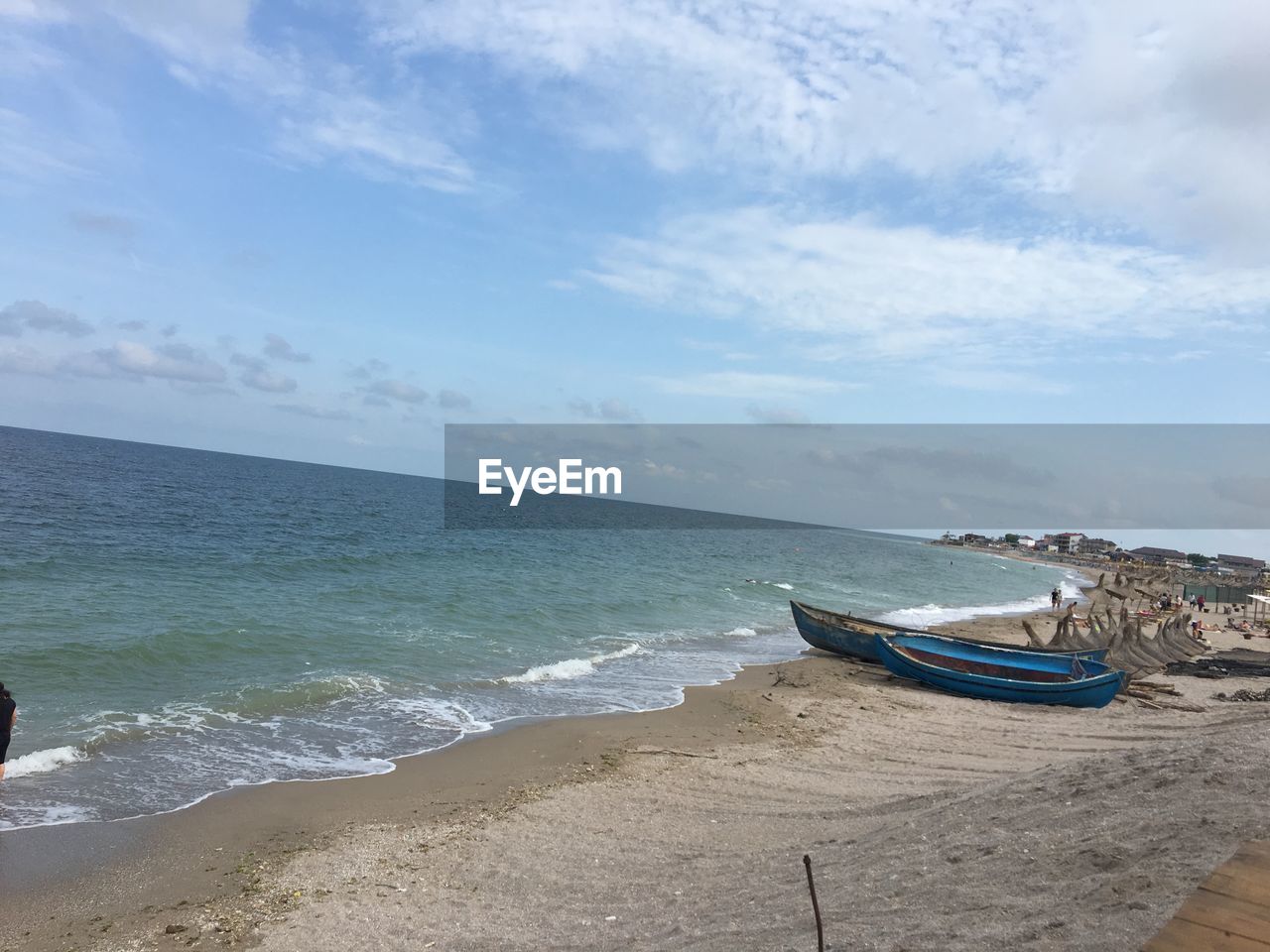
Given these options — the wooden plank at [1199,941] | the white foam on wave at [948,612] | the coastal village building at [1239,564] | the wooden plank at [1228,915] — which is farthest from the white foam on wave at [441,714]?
the coastal village building at [1239,564]

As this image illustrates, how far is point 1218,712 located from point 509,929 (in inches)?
628

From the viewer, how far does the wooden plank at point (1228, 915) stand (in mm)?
2883

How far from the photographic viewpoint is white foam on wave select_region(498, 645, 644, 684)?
726 inches

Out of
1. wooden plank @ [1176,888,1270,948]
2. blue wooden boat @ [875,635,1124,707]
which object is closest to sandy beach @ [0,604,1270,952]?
wooden plank @ [1176,888,1270,948]

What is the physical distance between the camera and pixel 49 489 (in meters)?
56.8

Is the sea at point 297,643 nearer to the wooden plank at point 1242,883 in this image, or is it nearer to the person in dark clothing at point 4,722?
the person in dark clothing at point 4,722

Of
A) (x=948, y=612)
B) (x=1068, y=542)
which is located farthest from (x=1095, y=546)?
(x=948, y=612)

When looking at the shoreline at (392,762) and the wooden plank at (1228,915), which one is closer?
the wooden plank at (1228,915)

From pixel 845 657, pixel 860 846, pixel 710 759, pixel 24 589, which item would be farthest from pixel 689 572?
pixel 860 846

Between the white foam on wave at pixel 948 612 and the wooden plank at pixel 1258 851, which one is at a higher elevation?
the wooden plank at pixel 1258 851

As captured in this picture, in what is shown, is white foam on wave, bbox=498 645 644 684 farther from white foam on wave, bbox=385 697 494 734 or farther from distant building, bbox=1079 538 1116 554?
distant building, bbox=1079 538 1116 554

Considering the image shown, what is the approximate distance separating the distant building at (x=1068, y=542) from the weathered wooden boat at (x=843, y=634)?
523ft

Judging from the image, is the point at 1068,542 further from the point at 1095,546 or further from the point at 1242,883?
the point at 1242,883

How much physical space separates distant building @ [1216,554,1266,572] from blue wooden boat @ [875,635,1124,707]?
10274 cm
